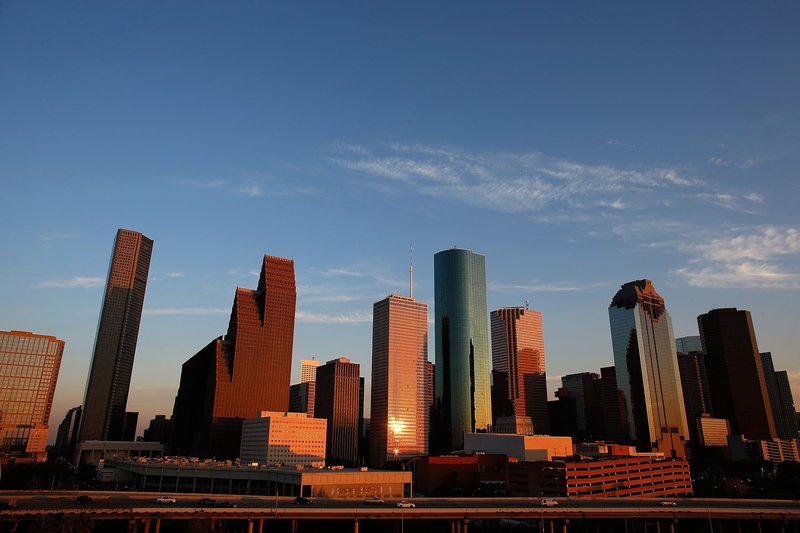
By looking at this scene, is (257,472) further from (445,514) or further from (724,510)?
(724,510)

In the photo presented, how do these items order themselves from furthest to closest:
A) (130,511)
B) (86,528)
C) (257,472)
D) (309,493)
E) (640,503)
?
1. (257,472)
2. (309,493)
3. (640,503)
4. (130,511)
5. (86,528)

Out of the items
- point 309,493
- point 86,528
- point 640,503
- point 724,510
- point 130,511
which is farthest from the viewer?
point 309,493

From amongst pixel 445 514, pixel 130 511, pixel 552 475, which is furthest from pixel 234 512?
pixel 552 475

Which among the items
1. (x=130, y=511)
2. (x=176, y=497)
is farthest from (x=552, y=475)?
(x=130, y=511)

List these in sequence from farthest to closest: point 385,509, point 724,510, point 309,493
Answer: point 309,493 → point 724,510 → point 385,509

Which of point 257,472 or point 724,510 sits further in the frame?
point 257,472

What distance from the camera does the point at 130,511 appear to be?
3893 inches

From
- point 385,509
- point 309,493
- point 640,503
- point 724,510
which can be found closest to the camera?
point 385,509

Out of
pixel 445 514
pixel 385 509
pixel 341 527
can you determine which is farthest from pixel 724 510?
pixel 341 527

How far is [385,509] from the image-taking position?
367 feet

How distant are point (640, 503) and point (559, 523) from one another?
20.5 metres

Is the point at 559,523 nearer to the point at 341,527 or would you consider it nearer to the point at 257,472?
the point at 341,527

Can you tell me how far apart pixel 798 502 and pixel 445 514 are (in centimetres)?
10069

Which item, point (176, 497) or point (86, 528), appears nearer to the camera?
point (86, 528)
